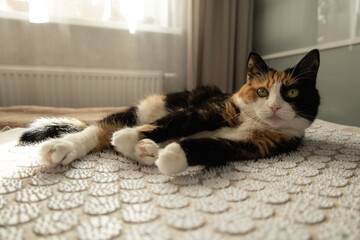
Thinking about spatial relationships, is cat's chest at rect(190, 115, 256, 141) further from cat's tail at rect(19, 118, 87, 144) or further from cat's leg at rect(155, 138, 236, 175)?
cat's tail at rect(19, 118, 87, 144)

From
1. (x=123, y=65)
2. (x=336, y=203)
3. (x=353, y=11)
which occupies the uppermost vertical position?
(x=353, y=11)

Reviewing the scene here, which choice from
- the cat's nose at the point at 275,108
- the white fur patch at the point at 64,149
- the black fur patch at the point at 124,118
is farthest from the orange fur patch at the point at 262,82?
the white fur patch at the point at 64,149

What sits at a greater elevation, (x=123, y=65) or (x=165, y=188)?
(x=123, y=65)

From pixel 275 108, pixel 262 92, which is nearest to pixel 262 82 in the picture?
pixel 262 92

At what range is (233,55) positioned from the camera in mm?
2332

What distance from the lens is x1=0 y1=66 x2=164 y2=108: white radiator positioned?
6.00 ft

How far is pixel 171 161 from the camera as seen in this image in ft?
1.80

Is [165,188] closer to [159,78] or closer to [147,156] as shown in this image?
[147,156]

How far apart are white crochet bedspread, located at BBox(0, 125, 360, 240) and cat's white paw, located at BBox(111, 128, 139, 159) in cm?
3

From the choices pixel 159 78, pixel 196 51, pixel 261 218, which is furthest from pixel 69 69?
pixel 261 218

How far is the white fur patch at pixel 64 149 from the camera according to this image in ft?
2.00

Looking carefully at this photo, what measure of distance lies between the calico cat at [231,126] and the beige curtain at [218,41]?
1.25m

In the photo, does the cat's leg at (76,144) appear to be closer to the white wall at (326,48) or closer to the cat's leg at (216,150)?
the cat's leg at (216,150)

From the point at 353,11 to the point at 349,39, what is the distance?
6.3 inches
